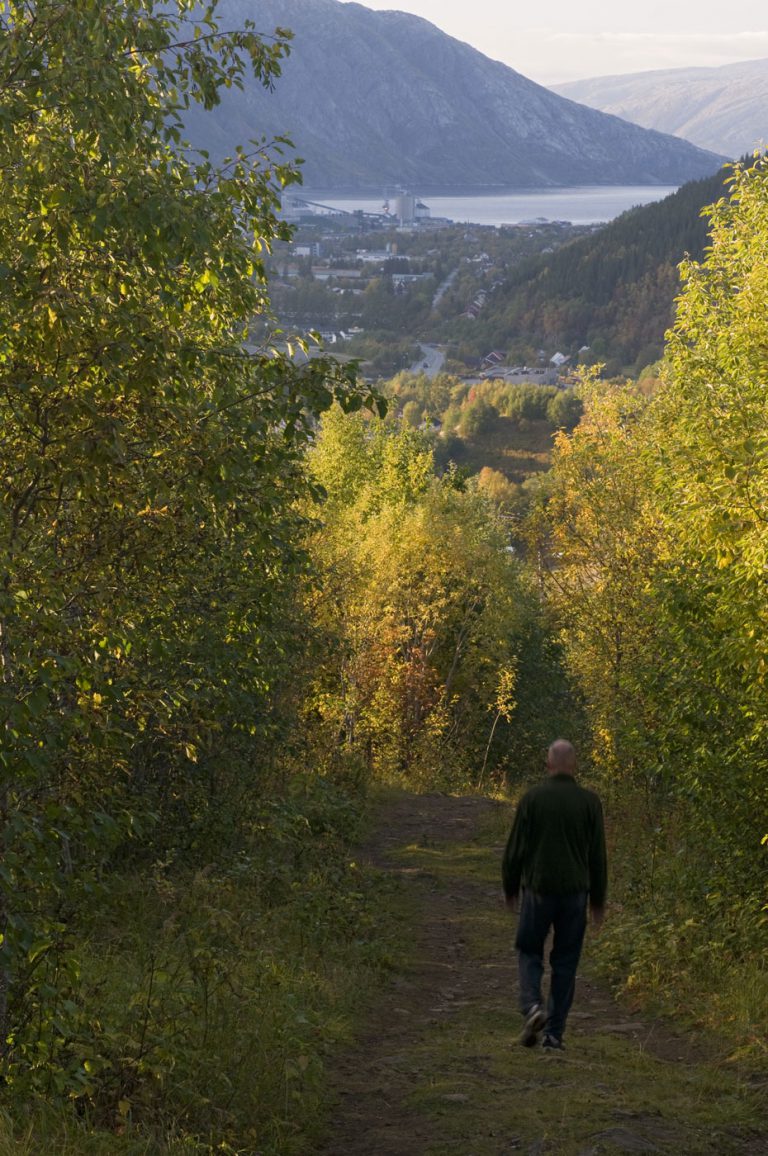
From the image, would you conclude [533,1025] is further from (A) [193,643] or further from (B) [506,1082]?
(A) [193,643]

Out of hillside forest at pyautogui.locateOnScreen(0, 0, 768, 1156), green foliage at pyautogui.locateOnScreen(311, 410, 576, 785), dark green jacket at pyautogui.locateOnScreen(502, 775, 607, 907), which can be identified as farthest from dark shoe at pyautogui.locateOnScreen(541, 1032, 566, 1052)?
green foliage at pyautogui.locateOnScreen(311, 410, 576, 785)


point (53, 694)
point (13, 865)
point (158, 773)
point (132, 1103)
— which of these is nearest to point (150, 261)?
point (53, 694)

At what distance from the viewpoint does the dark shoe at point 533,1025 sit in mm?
9039

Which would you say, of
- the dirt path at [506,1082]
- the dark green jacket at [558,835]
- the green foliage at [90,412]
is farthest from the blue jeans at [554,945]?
the green foliage at [90,412]

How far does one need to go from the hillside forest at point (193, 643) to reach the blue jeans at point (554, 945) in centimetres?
169

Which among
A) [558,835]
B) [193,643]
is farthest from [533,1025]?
[193,643]

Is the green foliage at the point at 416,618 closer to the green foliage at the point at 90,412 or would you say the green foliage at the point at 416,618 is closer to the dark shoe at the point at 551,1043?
the dark shoe at the point at 551,1043

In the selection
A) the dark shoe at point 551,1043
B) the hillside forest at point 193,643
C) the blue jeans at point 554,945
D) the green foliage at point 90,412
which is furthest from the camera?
the dark shoe at point 551,1043

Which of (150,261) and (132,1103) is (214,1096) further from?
(150,261)

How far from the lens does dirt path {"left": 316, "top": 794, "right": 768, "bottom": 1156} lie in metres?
7.34

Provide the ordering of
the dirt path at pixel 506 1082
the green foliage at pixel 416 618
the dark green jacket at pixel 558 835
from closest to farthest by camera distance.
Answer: the dirt path at pixel 506 1082 → the dark green jacket at pixel 558 835 → the green foliage at pixel 416 618

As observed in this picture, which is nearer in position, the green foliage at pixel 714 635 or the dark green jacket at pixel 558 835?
the dark green jacket at pixel 558 835

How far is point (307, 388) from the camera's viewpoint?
7215mm

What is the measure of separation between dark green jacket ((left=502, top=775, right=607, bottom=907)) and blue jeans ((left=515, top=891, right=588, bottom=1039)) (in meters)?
0.12
